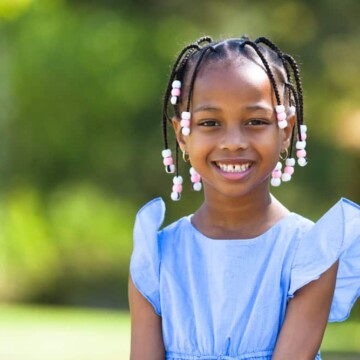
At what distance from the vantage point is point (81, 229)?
15.5 meters

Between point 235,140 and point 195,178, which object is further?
point 195,178

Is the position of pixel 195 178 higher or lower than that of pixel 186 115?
lower

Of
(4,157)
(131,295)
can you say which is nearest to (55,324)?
(4,157)

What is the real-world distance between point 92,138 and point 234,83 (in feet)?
40.3

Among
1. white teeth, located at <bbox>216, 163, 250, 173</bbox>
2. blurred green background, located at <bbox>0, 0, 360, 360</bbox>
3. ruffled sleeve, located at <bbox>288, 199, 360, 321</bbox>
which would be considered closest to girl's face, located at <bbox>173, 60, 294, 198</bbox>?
white teeth, located at <bbox>216, 163, 250, 173</bbox>

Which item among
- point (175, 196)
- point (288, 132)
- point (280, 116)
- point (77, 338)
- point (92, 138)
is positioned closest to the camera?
point (280, 116)

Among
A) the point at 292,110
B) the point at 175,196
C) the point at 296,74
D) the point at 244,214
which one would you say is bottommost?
the point at 244,214

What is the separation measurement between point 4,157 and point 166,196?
2422 millimetres

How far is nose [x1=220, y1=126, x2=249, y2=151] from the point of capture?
3.14 meters

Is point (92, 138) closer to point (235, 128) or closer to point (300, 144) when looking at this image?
point (300, 144)

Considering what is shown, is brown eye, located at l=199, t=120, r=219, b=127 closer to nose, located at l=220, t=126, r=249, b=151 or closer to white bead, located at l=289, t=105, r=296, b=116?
nose, located at l=220, t=126, r=249, b=151

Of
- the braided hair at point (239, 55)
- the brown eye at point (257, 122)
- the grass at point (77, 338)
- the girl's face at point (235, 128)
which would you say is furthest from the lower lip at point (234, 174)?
the grass at point (77, 338)

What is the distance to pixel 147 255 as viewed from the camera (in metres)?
3.35

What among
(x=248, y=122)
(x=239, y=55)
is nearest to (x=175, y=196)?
(x=248, y=122)
